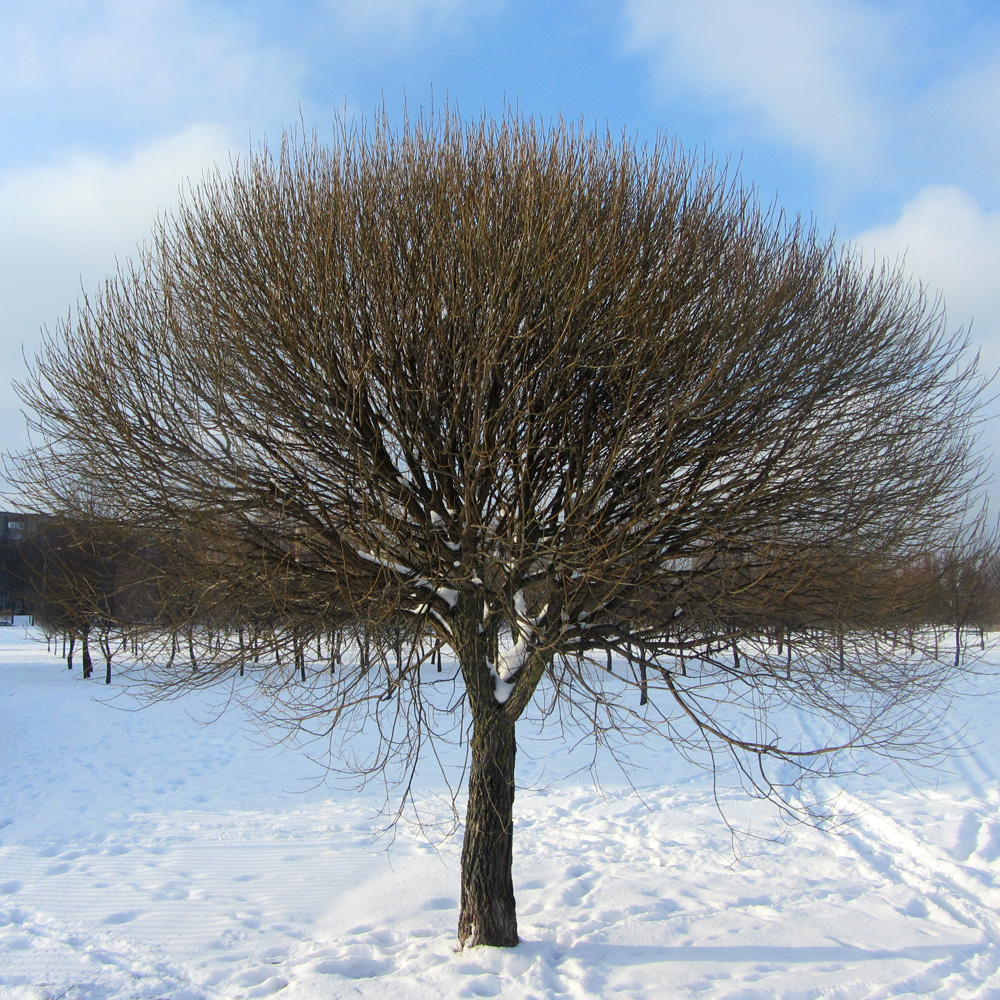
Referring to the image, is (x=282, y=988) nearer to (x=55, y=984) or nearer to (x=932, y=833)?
(x=55, y=984)

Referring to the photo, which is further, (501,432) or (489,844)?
(489,844)

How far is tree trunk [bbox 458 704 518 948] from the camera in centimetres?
577

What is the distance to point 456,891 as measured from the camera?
7.91 metres

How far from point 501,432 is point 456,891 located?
572 cm

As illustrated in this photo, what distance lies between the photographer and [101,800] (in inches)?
448

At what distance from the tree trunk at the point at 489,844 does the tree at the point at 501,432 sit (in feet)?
0.08

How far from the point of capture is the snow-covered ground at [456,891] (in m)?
5.66

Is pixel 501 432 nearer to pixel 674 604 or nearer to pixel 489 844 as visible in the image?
pixel 674 604

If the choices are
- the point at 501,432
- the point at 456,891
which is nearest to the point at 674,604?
the point at 501,432

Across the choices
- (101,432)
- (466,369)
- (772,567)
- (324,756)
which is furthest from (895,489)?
(324,756)

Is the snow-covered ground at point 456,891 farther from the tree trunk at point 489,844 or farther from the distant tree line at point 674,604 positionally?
the distant tree line at point 674,604

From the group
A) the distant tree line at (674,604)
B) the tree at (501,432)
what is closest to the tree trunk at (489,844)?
the tree at (501,432)

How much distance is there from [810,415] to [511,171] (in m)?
2.83

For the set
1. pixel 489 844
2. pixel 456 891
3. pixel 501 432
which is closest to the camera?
pixel 501 432
